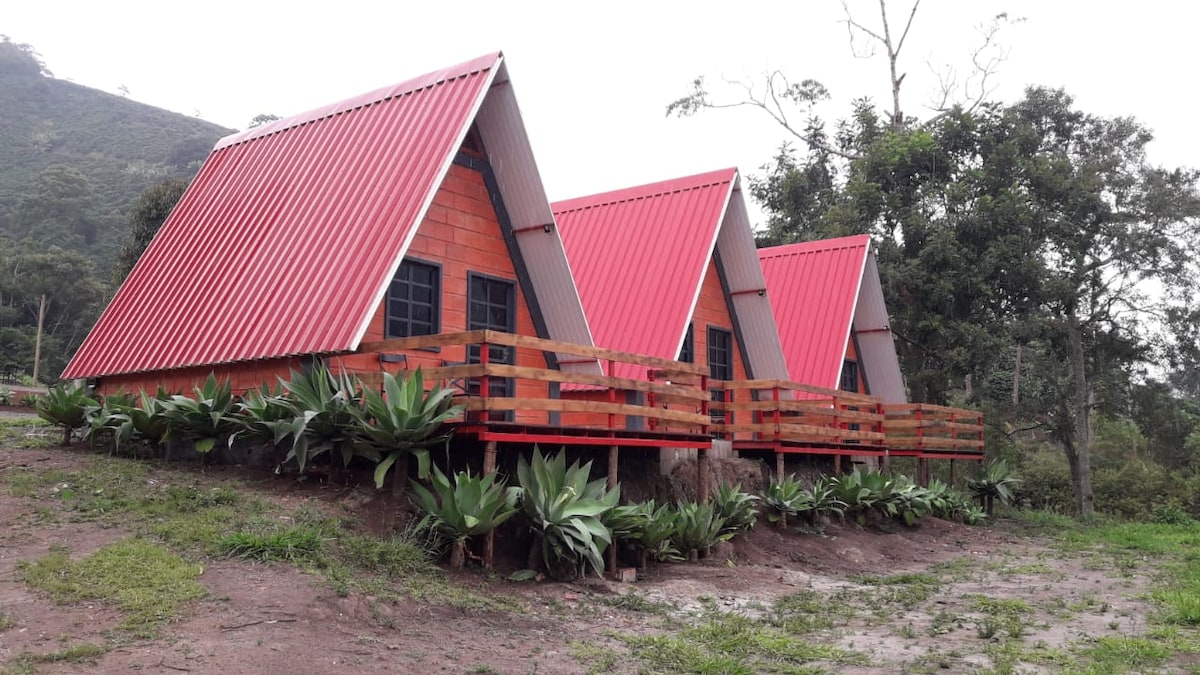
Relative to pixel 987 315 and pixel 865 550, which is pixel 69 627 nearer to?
pixel 865 550

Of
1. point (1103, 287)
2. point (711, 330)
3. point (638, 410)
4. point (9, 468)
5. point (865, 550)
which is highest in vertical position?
point (1103, 287)

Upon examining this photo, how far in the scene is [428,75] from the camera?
14438 millimetres

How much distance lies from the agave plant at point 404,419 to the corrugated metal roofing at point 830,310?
43.5 feet

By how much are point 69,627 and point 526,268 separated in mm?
8987

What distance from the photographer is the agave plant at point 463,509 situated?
8.98m

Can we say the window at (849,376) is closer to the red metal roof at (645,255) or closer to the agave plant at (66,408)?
the red metal roof at (645,255)

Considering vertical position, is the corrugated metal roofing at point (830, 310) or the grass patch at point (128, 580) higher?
the corrugated metal roofing at point (830, 310)

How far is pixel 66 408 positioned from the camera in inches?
476

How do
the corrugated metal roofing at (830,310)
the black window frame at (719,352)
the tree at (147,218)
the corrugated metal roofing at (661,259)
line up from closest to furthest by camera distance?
the corrugated metal roofing at (661,259)
the black window frame at (719,352)
the corrugated metal roofing at (830,310)
the tree at (147,218)

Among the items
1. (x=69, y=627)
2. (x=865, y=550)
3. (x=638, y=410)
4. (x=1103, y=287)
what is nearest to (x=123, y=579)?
(x=69, y=627)

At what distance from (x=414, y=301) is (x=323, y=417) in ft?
11.4

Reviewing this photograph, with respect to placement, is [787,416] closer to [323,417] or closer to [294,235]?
[294,235]

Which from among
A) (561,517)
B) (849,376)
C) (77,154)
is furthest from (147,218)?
(77,154)

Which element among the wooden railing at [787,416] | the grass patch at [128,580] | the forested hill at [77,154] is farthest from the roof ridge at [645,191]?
the forested hill at [77,154]
